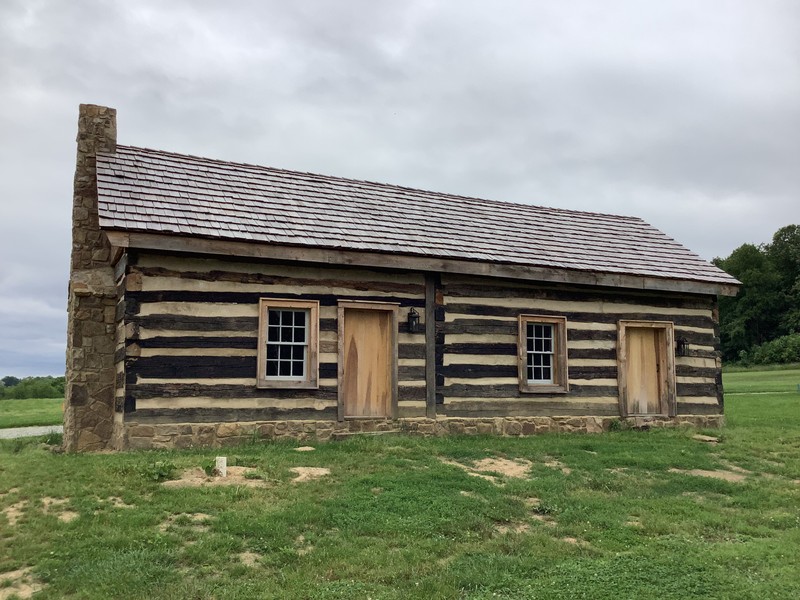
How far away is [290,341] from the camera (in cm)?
1166

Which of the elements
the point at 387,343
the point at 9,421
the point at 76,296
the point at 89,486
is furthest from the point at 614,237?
the point at 9,421

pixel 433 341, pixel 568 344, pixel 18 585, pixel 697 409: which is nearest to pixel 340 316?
pixel 433 341

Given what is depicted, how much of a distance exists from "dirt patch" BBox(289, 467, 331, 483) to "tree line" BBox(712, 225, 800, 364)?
2068 inches

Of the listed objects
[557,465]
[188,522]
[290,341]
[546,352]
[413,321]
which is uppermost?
[413,321]

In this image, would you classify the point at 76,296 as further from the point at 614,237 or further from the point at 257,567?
the point at 614,237

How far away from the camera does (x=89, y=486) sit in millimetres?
7695

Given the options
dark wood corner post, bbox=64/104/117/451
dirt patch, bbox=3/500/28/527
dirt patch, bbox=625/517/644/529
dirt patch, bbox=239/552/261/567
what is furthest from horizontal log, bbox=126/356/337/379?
dirt patch, bbox=625/517/644/529

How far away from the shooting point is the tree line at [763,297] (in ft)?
185

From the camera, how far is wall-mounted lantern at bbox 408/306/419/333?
40.4ft

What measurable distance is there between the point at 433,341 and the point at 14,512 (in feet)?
Answer: 23.9

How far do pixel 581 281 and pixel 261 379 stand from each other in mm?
6642

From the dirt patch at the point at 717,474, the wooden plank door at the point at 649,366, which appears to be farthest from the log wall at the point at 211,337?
the wooden plank door at the point at 649,366

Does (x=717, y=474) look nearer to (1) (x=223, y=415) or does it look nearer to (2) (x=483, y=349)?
(2) (x=483, y=349)

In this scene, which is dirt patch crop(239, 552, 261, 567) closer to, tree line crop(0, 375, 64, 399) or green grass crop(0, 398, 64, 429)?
green grass crop(0, 398, 64, 429)
